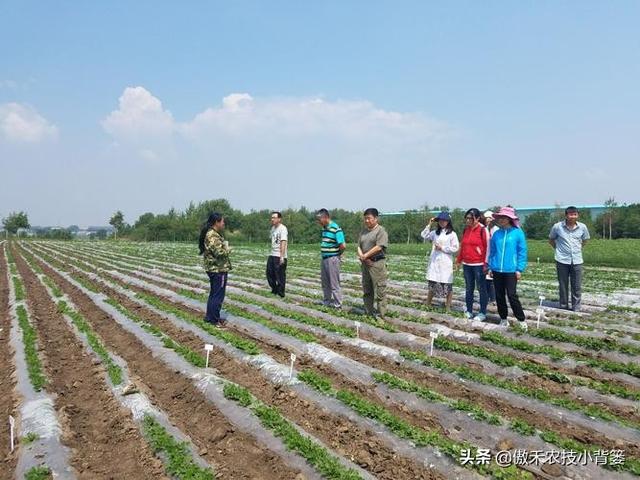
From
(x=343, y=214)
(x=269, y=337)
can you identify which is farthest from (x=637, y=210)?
(x=269, y=337)

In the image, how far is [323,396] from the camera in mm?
4773

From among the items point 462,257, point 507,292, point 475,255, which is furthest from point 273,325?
point 507,292

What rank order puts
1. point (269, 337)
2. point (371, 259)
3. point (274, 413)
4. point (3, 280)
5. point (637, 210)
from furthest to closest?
point (637, 210) < point (3, 280) < point (371, 259) < point (269, 337) < point (274, 413)

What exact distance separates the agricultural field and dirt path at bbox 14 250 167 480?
20mm

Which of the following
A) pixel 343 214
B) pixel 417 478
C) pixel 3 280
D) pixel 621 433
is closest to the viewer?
pixel 417 478

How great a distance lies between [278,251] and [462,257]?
3844 millimetres

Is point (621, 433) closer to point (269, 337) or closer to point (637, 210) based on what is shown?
point (269, 337)

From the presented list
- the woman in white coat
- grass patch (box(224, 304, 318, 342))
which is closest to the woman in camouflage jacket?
grass patch (box(224, 304, 318, 342))

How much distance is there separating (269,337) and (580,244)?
19.5 ft

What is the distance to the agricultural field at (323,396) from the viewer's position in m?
3.62

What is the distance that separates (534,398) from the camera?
14.9ft

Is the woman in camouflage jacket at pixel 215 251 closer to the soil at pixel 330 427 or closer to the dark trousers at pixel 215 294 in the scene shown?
the dark trousers at pixel 215 294

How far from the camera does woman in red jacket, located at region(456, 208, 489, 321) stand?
25.9 ft

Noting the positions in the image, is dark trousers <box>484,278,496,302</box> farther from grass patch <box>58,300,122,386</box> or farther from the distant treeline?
the distant treeline
